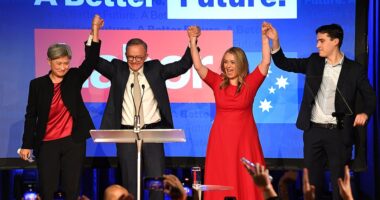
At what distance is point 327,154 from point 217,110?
0.94m

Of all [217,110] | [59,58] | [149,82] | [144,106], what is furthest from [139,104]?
[59,58]

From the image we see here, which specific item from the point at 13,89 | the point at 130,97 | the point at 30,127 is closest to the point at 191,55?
the point at 130,97

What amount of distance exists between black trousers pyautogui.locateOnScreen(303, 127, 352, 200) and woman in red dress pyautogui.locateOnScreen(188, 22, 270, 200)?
0.44 metres

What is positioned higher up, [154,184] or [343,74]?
[343,74]

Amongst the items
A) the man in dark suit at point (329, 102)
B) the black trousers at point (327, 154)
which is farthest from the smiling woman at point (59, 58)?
the black trousers at point (327, 154)

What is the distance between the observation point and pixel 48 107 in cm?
569

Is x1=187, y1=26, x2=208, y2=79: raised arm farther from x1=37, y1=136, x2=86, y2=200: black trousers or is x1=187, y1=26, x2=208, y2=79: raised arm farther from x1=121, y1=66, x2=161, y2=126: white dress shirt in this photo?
x1=37, y1=136, x2=86, y2=200: black trousers

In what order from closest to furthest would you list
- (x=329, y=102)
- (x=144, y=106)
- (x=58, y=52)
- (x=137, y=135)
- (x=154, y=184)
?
(x=154, y=184) → (x=137, y=135) → (x=58, y=52) → (x=144, y=106) → (x=329, y=102)

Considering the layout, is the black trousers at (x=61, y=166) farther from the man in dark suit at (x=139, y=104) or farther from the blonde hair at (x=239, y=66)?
the blonde hair at (x=239, y=66)

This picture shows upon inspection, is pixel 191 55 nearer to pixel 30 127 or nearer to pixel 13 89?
pixel 30 127

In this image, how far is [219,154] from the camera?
5879mm

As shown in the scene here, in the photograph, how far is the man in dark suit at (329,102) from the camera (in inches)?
235

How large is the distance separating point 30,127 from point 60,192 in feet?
1.88

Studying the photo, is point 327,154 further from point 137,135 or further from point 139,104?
point 137,135
